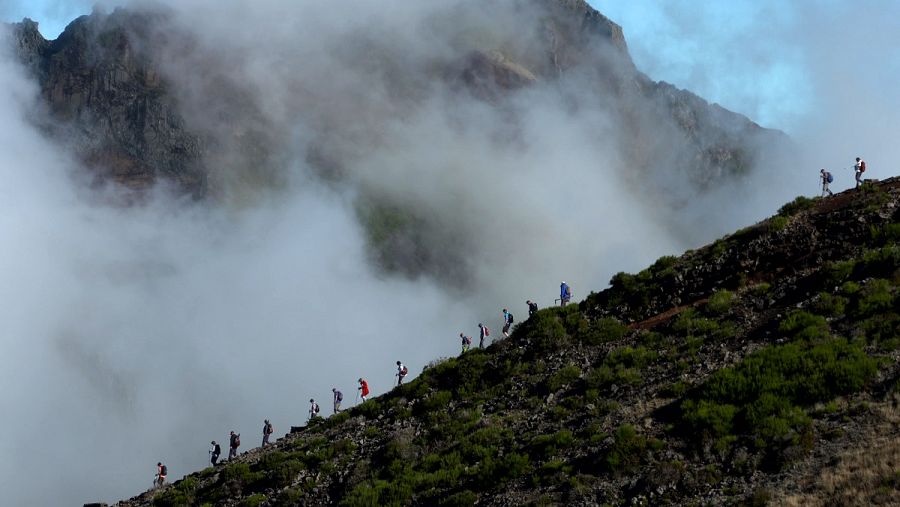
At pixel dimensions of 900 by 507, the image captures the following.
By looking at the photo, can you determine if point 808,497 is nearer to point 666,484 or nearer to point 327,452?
point 666,484

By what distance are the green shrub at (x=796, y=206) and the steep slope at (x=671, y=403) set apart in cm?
8

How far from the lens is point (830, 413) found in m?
24.3

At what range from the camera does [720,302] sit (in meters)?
34.9

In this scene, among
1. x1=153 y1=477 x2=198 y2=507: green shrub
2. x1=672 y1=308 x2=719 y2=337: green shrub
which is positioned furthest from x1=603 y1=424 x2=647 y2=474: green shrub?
x1=153 y1=477 x2=198 y2=507: green shrub

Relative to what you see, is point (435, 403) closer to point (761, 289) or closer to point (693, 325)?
point (693, 325)

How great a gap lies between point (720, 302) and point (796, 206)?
8.32 meters

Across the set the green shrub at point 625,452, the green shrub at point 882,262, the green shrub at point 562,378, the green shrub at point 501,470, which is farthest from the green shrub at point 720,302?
the green shrub at point 501,470

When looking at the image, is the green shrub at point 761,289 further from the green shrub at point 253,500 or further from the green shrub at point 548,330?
the green shrub at point 253,500

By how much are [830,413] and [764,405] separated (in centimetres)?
179

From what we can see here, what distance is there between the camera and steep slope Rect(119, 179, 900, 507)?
76.2 feet

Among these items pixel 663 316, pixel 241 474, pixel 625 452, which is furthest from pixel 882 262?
pixel 241 474

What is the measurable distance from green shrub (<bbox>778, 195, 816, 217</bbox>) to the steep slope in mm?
76

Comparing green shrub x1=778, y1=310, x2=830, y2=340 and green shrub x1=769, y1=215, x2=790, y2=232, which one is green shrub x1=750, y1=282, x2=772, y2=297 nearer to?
green shrub x1=778, y1=310, x2=830, y2=340

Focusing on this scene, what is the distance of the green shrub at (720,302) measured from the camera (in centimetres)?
3466
